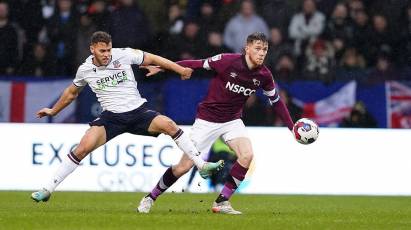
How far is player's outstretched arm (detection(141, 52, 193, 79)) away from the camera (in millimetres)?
11560

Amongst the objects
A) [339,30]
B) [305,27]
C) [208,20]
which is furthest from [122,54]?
[339,30]

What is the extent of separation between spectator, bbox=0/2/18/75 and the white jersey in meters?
6.90

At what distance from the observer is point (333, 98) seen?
18.8 meters

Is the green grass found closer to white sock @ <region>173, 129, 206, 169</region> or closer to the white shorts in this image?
white sock @ <region>173, 129, 206, 169</region>

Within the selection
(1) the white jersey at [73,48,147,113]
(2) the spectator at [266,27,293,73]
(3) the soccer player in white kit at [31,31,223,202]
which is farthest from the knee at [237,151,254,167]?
(2) the spectator at [266,27,293,73]

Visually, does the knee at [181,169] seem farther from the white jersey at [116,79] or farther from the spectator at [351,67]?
the spectator at [351,67]

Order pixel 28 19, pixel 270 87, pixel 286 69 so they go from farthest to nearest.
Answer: pixel 286 69
pixel 28 19
pixel 270 87

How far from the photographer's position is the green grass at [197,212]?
1042 centimetres

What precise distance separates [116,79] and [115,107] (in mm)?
306

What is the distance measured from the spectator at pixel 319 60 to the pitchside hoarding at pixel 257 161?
6.84 ft

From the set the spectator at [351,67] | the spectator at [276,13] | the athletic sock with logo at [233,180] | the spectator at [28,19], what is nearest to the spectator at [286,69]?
the spectator at [276,13]

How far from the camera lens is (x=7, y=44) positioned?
60.6 feet

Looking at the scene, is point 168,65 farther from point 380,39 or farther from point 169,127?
point 380,39

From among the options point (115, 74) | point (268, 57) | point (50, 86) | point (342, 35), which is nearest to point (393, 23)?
point (342, 35)
